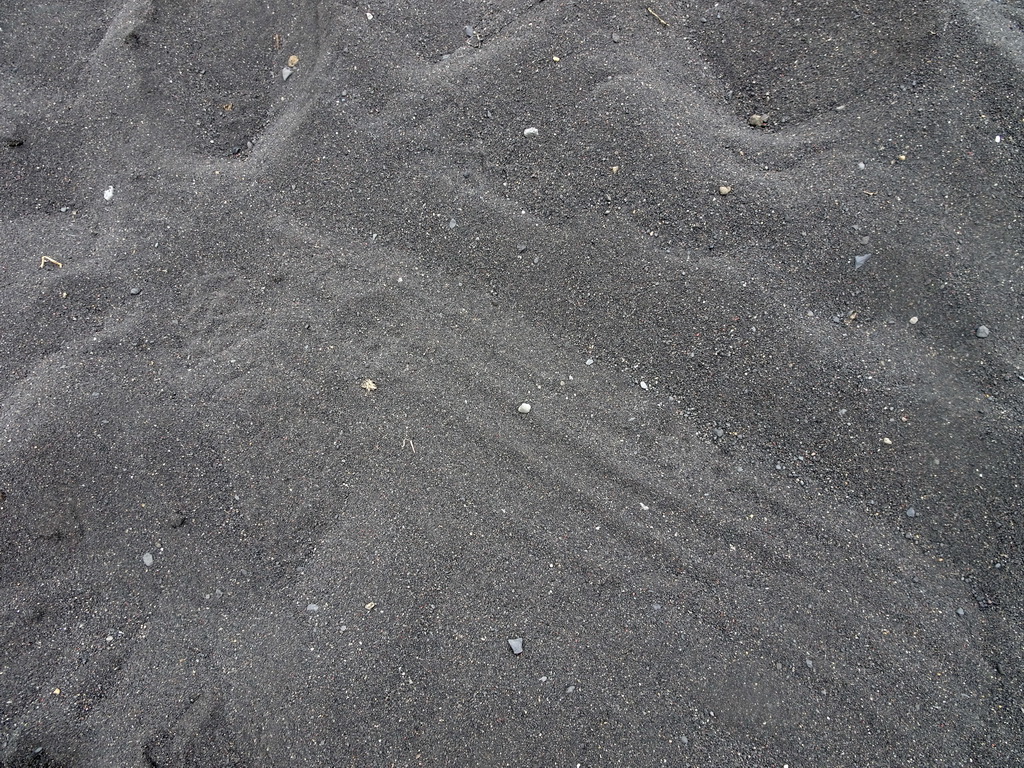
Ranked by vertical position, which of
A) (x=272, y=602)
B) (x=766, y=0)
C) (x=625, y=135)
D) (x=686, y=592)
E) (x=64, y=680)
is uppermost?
(x=766, y=0)

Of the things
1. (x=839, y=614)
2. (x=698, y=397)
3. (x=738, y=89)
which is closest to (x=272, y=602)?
(x=698, y=397)

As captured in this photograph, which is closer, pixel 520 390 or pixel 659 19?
pixel 520 390

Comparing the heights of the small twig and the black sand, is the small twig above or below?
above

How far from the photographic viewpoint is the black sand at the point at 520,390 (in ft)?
6.02

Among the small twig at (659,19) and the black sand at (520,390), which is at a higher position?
the small twig at (659,19)

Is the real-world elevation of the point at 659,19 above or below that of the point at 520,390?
above

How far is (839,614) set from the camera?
1.87 metres

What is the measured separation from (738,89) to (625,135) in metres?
0.48

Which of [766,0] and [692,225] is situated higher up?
[766,0]

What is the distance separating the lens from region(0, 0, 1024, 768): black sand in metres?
1.83

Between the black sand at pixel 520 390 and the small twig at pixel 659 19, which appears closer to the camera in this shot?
the black sand at pixel 520 390

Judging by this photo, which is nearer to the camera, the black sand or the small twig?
the black sand

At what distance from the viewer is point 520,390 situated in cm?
210

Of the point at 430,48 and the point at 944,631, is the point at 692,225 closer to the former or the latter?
the point at 430,48
